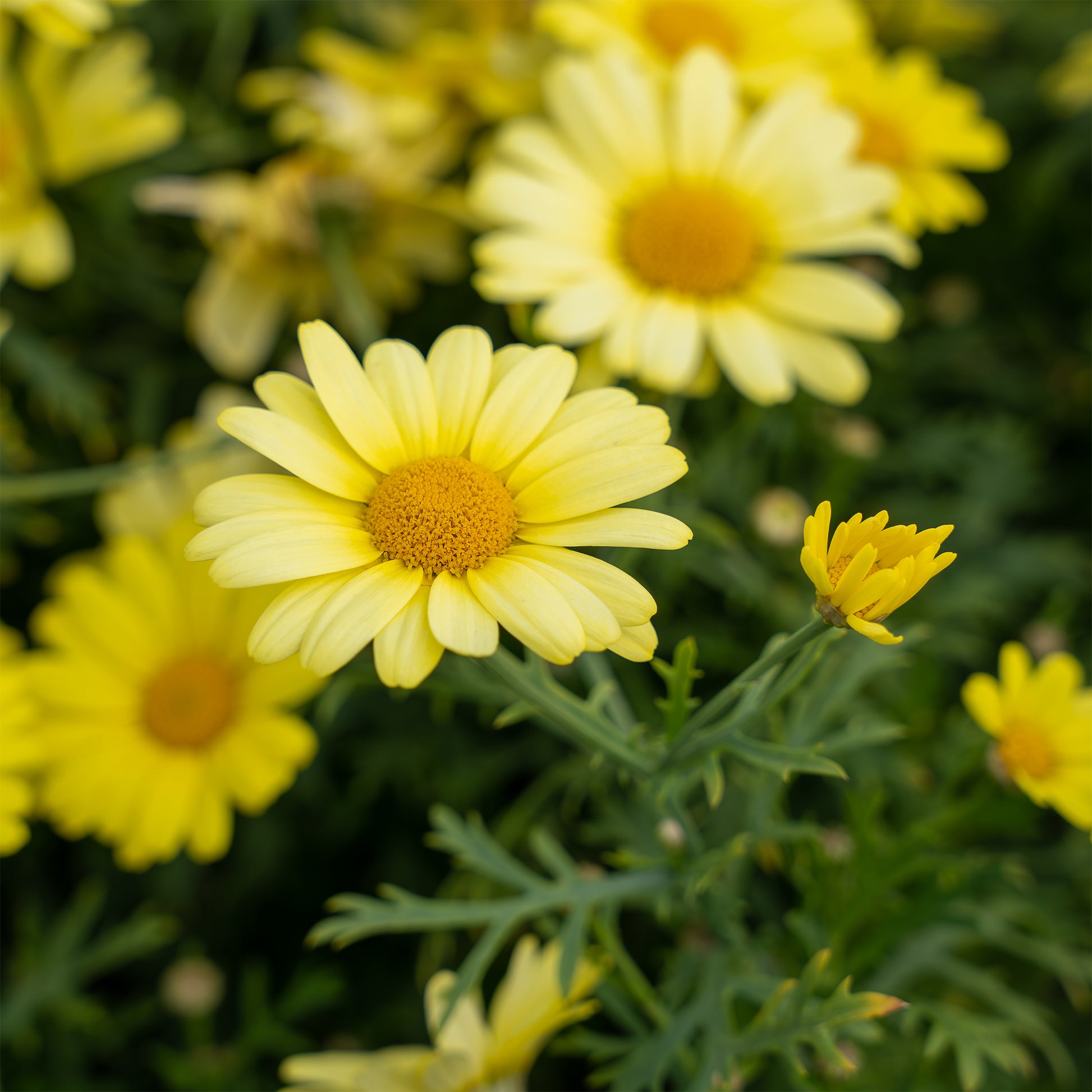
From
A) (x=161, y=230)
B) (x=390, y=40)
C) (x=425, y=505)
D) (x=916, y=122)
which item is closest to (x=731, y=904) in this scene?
(x=425, y=505)

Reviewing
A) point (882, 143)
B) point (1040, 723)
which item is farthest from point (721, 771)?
point (882, 143)

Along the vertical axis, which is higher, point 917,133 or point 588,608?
point 917,133

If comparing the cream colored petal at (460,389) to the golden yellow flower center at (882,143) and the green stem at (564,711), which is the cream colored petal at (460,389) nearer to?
the green stem at (564,711)

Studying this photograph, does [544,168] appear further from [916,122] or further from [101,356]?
[101,356]

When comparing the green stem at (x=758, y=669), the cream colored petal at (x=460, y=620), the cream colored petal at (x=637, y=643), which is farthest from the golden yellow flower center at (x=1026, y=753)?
the cream colored petal at (x=460, y=620)

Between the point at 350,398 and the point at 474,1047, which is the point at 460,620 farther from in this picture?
the point at 474,1047

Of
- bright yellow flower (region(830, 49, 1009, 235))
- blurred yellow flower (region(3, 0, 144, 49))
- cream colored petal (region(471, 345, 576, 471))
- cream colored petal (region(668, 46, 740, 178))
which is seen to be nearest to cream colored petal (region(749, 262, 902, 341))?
cream colored petal (region(668, 46, 740, 178))

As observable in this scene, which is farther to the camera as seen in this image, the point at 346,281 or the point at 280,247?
the point at 280,247
